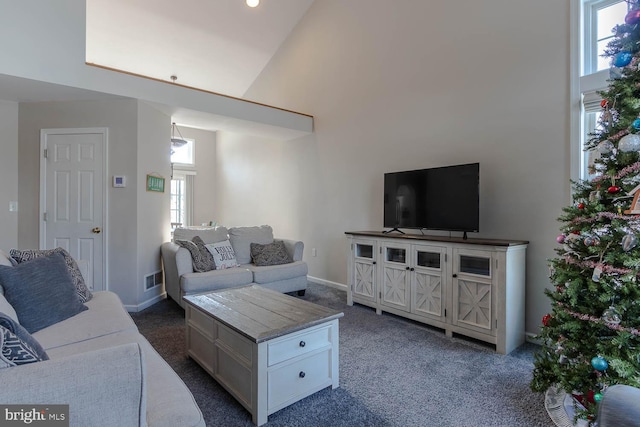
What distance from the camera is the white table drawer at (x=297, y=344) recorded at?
5.90 ft

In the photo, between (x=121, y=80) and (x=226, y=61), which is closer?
(x=121, y=80)

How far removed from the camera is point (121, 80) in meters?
3.35

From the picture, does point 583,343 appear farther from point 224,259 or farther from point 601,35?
point 224,259

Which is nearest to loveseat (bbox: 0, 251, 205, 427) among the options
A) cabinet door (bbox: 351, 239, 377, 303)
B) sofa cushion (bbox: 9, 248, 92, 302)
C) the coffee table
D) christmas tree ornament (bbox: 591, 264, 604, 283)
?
the coffee table

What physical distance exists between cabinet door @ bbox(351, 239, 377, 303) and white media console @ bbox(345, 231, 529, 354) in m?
0.01

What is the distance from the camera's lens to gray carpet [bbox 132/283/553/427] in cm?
179

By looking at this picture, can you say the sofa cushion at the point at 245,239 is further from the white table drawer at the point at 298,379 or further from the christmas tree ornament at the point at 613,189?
the christmas tree ornament at the point at 613,189

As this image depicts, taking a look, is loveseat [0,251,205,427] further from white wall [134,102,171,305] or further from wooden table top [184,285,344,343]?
white wall [134,102,171,305]

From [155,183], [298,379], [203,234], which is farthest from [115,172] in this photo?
[298,379]

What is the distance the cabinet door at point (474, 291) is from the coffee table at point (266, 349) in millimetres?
1363

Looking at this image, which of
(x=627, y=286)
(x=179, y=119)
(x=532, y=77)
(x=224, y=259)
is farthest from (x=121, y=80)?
(x=627, y=286)

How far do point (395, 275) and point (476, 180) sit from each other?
4.02 feet

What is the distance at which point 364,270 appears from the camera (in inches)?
144

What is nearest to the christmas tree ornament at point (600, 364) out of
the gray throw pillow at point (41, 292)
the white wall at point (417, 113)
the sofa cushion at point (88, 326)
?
the white wall at point (417, 113)
